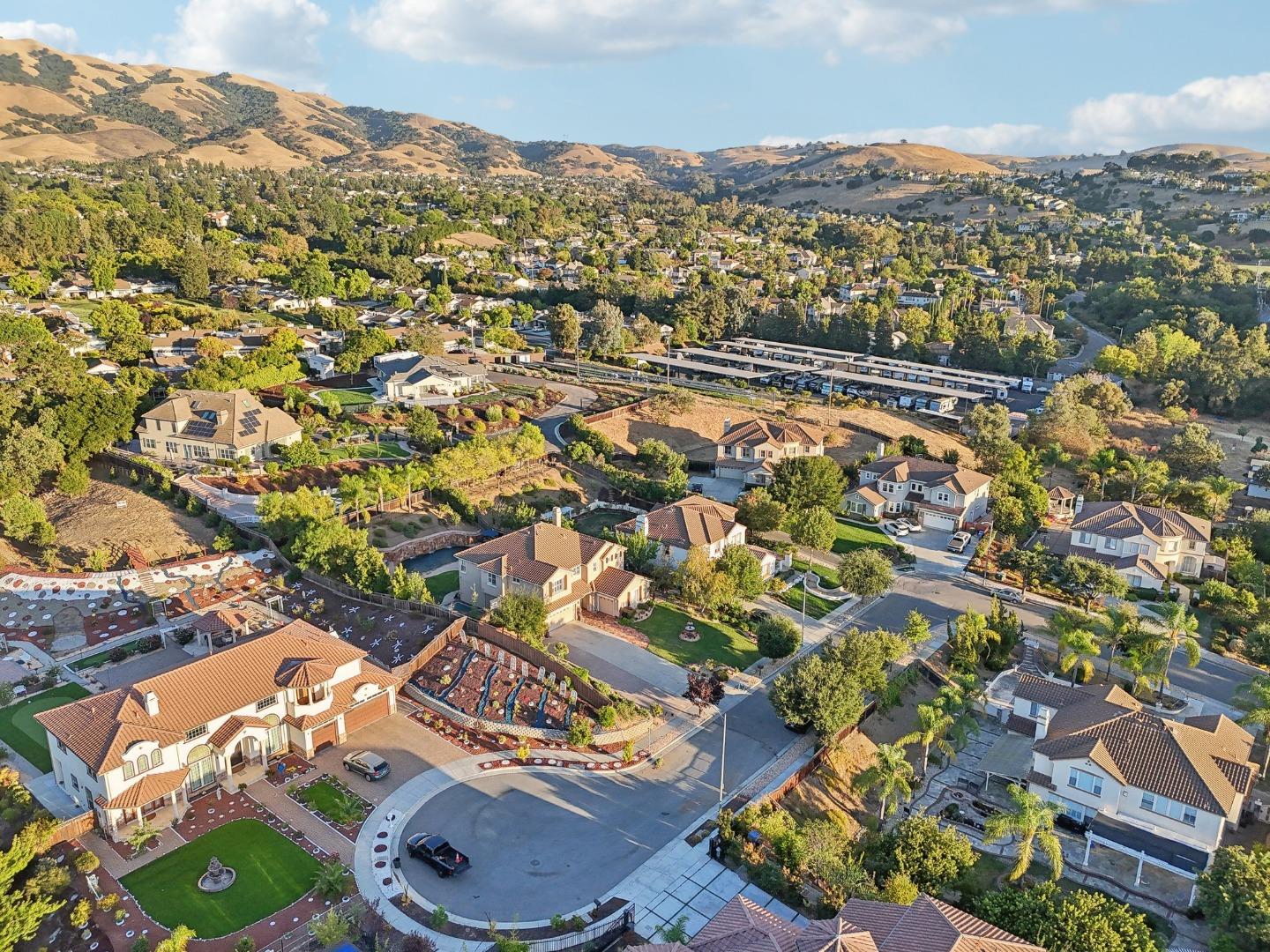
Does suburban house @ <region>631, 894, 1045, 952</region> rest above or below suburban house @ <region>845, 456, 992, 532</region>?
above

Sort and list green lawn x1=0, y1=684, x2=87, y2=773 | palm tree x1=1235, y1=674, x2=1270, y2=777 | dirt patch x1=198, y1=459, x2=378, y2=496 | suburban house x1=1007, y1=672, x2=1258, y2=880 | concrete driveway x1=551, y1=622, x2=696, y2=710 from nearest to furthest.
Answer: suburban house x1=1007, y1=672, x2=1258, y2=880
green lawn x1=0, y1=684, x2=87, y2=773
palm tree x1=1235, y1=674, x2=1270, y2=777
concrete driveway x1=551, y1=622, x2=696, y2=710
dirt patch x1=198, y1=459, x2=378, y2=496

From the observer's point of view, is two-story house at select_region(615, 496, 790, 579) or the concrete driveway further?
two-story house at select_region(615, 496, 790, 579)

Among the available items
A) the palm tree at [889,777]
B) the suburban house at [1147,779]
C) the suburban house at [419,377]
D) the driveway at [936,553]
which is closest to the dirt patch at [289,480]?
the suburban house at [419,377]

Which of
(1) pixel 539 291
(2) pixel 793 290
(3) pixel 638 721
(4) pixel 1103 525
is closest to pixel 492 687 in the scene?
(3) pixel 638 721

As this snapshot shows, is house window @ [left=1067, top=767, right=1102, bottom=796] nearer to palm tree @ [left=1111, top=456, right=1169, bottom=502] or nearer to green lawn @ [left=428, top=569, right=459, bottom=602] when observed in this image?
green lawn @ [left=428, top=569, right=459, bottom=602]

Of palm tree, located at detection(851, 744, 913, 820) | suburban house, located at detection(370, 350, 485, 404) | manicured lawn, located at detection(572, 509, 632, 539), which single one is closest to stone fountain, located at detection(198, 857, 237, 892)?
palm tree, located at detection(851, 744, 913, 820)

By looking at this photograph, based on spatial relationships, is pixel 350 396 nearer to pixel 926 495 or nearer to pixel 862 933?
pixel 926 495
